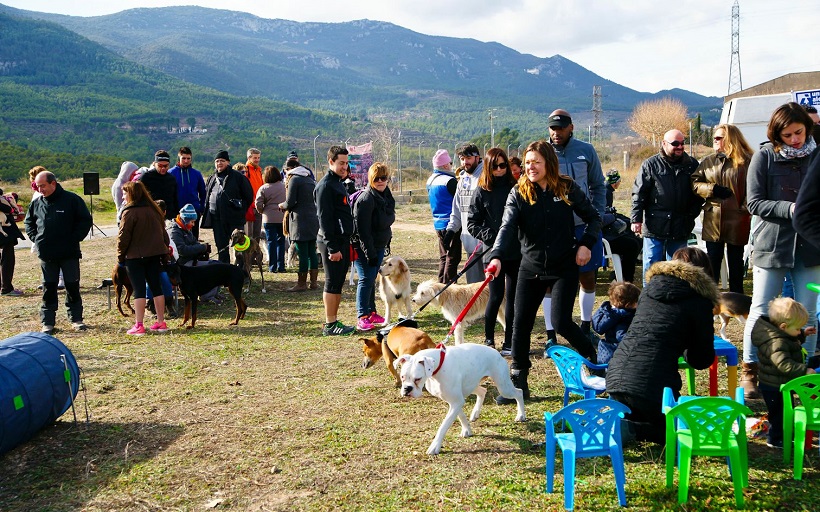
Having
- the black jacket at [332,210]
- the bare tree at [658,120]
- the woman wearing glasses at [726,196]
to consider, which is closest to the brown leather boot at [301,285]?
the black jacket at [332,210]

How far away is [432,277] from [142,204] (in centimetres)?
488

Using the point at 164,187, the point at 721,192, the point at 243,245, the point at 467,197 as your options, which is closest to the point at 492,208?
the point at 467,197

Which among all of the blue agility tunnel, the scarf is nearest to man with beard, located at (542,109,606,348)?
the scarf

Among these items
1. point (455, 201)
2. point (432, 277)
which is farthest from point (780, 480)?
point (432, 277)

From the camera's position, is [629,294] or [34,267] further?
[34,267]

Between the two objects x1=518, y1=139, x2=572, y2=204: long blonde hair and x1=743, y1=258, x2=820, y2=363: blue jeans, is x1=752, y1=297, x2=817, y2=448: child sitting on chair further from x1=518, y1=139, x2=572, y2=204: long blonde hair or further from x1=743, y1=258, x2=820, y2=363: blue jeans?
x1=518, y1=139, x2=572, y2=204: long blonde hair

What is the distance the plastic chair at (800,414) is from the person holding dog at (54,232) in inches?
273

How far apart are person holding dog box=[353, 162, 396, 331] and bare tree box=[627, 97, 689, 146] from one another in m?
41.0

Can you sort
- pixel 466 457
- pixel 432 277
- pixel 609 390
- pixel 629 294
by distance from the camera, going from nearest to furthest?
pixel 609 390 → pixel 466 457 → pixel 629 294 → pixel 432 277

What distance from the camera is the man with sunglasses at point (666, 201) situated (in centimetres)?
646

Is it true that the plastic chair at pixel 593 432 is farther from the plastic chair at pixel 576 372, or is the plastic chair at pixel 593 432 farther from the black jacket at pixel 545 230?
the black jacket at pixel 545 230

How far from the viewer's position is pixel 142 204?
7688mm

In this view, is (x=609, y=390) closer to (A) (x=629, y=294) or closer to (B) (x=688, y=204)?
(A) (x=629, y=294)

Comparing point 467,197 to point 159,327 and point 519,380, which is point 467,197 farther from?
point 159,327
